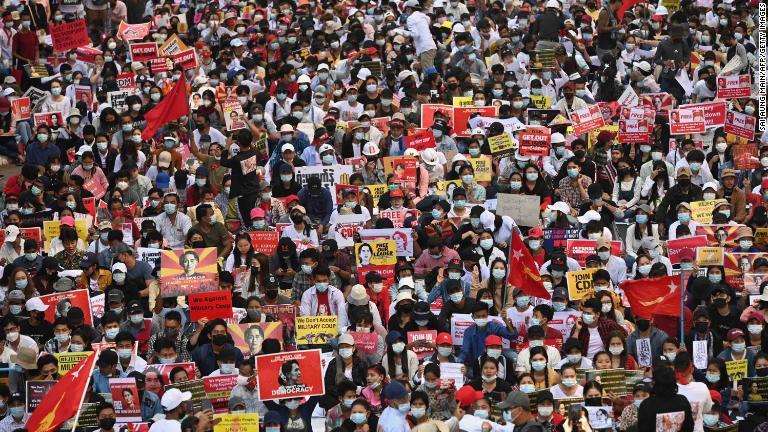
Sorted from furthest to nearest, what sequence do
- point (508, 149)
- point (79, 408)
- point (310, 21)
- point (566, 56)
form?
1. point (310, 21)
2. point (566, 56)
3. point (508, 149)
4. point (79, 408)

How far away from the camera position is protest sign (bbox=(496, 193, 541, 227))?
2492cm

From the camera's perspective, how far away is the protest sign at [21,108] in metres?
30.3

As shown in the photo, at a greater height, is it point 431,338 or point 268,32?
point 268,32

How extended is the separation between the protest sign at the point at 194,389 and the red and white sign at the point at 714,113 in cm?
1155

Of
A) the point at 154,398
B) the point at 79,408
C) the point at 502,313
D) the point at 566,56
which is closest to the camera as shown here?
the point at 79,408

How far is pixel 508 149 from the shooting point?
27328 mm

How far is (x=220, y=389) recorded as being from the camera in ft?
66.4

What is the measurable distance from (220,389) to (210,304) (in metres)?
1.60

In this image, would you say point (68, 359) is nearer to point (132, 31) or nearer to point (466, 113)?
point (466, 113)

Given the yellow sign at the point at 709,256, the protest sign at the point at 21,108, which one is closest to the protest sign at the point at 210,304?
the yellow sign at the point at 709,256

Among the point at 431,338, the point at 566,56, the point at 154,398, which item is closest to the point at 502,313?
the point at 431,338

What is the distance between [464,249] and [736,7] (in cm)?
1337

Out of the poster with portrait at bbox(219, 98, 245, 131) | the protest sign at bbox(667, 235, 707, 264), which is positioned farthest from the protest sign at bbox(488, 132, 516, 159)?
the protest sign at bbox(667, 235, 707, 264)

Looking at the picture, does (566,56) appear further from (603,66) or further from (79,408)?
(79,408)
